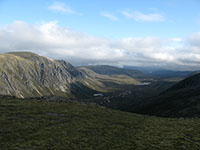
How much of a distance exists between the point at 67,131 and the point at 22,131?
7.40 metres

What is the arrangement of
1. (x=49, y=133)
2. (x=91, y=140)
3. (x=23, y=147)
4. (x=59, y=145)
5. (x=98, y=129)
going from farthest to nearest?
(x=98, y=129) → (x=49, y=133) → (x=91, y=140) → (x=59, y=145) → (x=23, y=147)

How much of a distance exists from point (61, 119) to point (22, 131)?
9537 mm

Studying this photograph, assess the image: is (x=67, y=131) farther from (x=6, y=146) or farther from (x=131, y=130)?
(x=131, y=130)

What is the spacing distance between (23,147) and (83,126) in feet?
40.8

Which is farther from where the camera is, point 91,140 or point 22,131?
point 22,131

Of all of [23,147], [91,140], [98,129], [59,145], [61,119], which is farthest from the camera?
[61,119]

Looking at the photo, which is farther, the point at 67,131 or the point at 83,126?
the point at 83,126

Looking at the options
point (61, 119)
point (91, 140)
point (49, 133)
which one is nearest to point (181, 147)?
point (91, 140)

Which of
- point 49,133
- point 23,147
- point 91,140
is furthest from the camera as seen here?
point 49,133

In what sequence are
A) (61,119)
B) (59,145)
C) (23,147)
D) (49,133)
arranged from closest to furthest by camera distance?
(23,147), (59,145), (49,133), (61,119)

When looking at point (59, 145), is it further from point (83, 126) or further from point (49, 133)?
point (83, 126)

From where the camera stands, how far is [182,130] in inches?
1172

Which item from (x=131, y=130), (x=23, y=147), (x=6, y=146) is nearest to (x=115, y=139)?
(x=131, y=130)

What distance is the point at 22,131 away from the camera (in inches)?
1001
